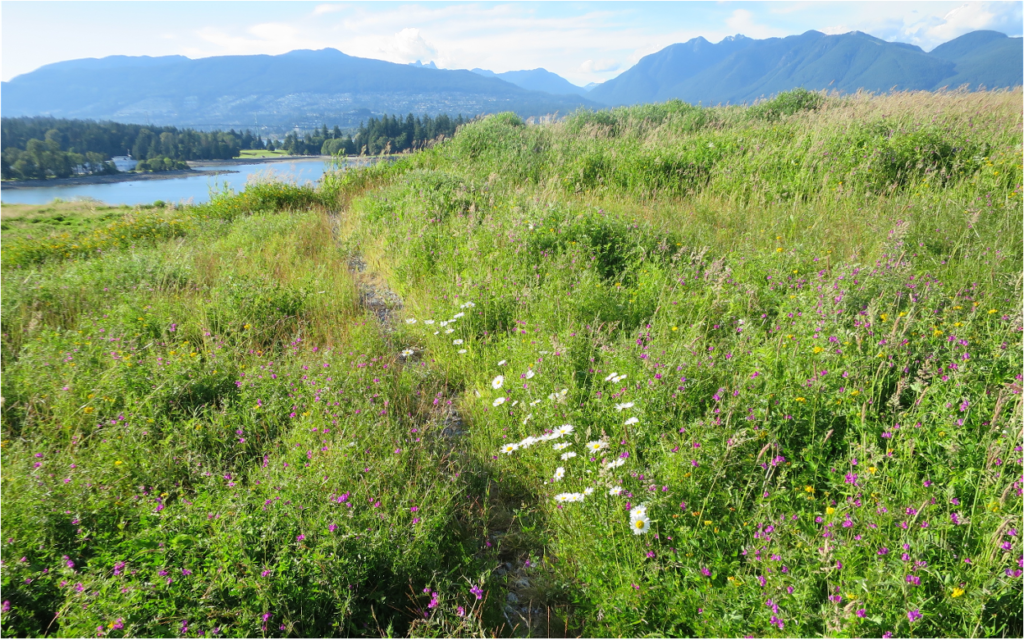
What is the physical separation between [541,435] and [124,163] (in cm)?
6367

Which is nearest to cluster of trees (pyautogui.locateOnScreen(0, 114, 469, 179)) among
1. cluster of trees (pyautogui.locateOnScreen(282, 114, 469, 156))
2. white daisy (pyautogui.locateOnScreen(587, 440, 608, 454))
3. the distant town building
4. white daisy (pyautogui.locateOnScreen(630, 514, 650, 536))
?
cluster of trees (pyautogui.locateOnScreen(282, 114, 469, 156))

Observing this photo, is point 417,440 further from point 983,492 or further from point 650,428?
point 983,492

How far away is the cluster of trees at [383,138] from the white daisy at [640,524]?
12.5 meters

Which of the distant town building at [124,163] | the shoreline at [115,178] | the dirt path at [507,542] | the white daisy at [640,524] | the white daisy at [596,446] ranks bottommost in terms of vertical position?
the dirt path at [507,542]

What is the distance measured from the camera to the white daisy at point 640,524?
215 cm

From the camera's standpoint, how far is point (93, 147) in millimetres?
51094

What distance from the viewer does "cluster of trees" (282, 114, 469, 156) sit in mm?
15402

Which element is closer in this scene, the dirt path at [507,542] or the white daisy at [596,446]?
the dirt path at [507,542]

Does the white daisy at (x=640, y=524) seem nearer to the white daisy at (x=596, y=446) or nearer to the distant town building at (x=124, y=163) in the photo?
the white daisy at (x=596, y=446)

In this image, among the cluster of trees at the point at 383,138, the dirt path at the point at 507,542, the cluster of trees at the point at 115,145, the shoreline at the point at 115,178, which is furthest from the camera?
the cluster of trees at the point at 115,145

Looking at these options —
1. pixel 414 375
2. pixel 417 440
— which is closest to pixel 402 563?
pixel 417 440

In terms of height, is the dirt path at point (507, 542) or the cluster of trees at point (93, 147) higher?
the cluster of trees at point (93, 147)

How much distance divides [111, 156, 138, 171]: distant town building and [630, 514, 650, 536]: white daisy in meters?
62.2

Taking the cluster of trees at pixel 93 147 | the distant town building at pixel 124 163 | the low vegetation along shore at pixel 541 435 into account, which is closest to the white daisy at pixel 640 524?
the low vegetation along shore at pixel 541 435
